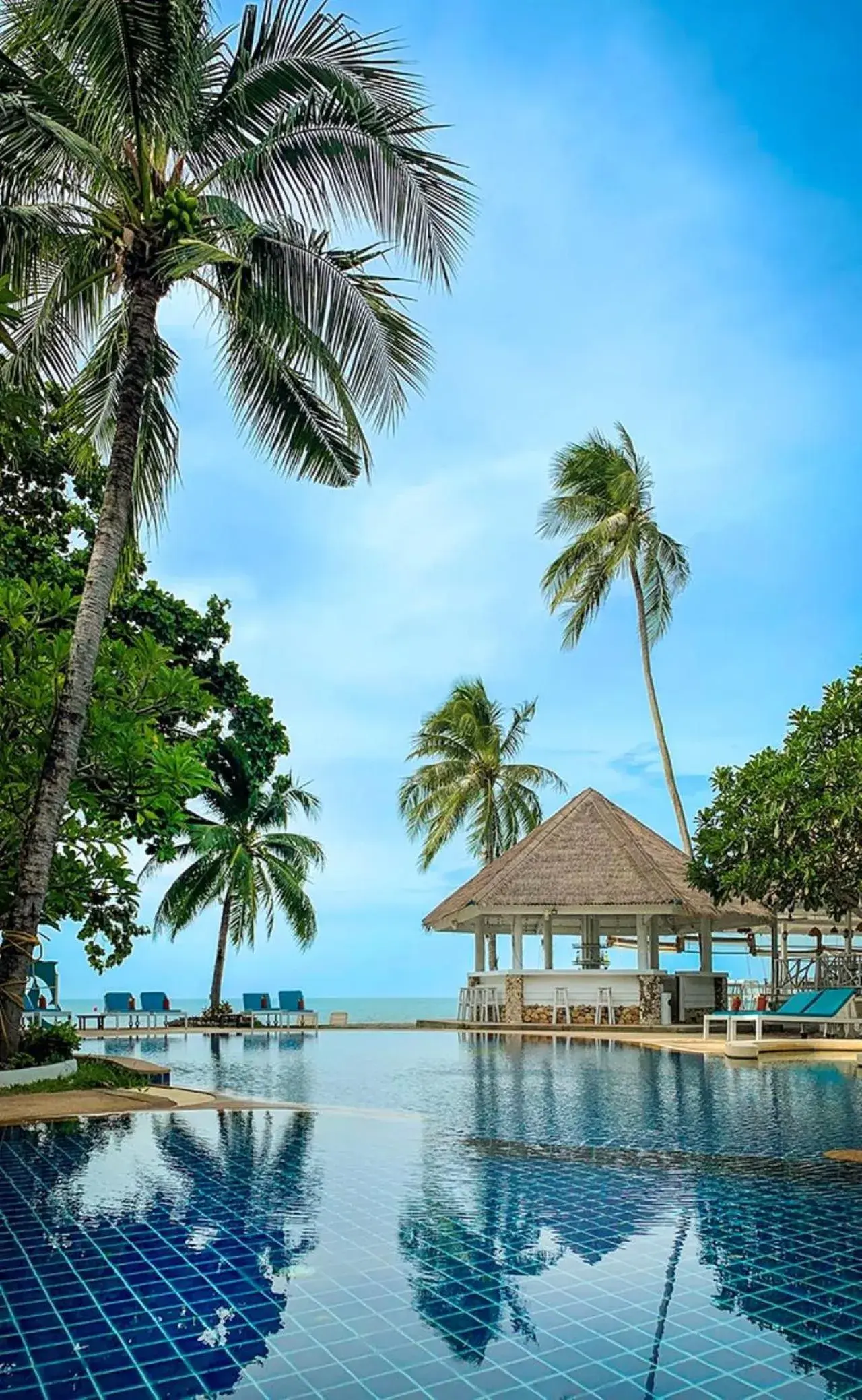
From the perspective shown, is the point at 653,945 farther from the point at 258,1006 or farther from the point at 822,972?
the point at 258,1006

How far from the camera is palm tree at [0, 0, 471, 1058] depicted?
A: 28.7 feet

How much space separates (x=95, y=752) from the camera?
30.6 ft

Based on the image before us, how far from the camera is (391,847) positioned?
28.1 m

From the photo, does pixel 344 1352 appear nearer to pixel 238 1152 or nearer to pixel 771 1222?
pixel 771 1222

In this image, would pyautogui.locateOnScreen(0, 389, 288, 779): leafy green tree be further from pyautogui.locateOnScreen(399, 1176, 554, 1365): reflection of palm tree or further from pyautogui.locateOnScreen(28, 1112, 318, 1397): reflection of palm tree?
pyautogui.locateOnScreen(399, 1176, 554, 1365): reflection of palm tree

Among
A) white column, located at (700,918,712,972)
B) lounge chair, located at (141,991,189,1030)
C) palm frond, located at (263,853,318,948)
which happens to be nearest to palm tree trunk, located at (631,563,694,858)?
white column, located at (700,918,712,972)

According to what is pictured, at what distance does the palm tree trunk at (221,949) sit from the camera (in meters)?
23.1

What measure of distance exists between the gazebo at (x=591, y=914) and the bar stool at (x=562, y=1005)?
21mm

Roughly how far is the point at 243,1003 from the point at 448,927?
15.7 feet

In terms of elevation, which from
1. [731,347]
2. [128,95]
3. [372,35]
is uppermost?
[731,347]

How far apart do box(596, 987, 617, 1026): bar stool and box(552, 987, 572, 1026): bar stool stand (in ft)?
1.82

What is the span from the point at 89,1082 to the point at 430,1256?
5.72m

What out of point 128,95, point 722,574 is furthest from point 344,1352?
point 722,574

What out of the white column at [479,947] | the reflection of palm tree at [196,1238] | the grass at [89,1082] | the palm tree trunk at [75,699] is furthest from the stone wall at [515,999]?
the reflection of palm tree at [196,1238]
